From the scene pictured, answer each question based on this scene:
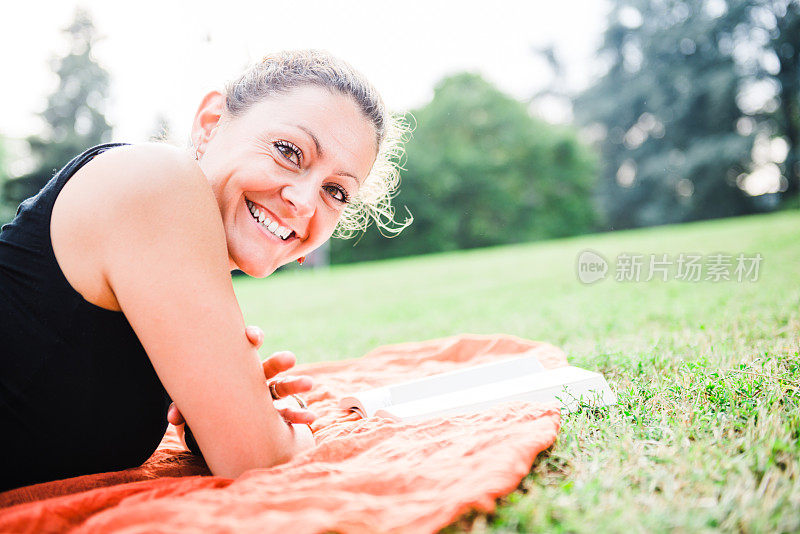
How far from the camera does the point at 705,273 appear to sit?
16.0ft

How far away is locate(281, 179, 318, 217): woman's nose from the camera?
51.5 inches

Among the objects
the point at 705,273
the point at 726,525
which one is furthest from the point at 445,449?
the point at 705,273

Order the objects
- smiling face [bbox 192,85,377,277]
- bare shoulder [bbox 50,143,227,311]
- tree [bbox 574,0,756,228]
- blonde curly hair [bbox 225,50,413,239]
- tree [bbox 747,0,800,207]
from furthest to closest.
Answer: tree [bbox 574,0,756,228]
tree [bbox 747,0,800,207]
blonde curly hair [bbox 225,50,413,239]
smiling face [bbox 192,85,377,277]
bare shoulder [bbox 50,143,227,311]

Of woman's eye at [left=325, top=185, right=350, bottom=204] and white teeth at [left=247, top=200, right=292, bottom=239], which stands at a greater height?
woman's eye at [left=325, top=185, right=350, bottom=204]

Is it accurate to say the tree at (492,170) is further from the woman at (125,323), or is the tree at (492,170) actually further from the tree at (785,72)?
the woman at (125,323)

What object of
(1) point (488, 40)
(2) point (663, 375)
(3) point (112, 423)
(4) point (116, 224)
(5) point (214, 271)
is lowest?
(2) point (663, 375)

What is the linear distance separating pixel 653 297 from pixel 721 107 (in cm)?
2363

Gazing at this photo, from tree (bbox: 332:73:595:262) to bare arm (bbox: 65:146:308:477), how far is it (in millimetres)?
20569

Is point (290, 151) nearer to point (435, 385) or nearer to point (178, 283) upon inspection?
point (178, 283)

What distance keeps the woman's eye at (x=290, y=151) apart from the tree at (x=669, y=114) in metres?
25.8

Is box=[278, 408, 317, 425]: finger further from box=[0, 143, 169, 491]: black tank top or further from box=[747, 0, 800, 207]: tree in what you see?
box=[747, 0, 800, 207]: tree

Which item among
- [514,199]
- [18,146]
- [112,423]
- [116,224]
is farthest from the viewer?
[514,199]

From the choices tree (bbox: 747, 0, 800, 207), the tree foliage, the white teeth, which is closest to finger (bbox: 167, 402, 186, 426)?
the white teeth

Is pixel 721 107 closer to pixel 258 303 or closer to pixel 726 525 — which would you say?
pixel 258 303
